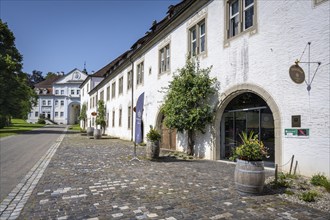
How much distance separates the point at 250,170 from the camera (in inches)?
246

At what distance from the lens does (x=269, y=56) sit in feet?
31.2

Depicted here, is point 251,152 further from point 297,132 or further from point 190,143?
point 190,143

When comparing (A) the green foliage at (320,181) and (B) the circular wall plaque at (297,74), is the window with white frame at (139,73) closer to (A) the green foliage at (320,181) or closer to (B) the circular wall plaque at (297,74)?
(B) the circular wall plaque at (297,74)

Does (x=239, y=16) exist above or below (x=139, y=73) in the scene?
above

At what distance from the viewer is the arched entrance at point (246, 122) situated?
1053 cm

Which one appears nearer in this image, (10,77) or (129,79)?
(129,79)

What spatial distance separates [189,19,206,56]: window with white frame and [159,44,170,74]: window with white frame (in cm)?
304

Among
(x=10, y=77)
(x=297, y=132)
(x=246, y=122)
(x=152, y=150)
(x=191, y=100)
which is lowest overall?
(x=152, y=150)

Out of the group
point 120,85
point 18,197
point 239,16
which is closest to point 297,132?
point 239,16

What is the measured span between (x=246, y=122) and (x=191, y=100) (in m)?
2.66

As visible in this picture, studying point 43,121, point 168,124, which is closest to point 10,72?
point 168,124

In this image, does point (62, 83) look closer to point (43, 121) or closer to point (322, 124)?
point (43, 121)

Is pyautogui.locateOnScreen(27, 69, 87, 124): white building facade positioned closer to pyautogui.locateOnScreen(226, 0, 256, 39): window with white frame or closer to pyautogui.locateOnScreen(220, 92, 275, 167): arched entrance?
pyautogui.locateOnScreen(220, 92, 275, 167): arched entrance

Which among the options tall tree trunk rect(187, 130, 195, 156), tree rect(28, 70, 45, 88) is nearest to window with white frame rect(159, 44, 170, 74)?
tall tree trunk rect(187, 130, 195, 156)
